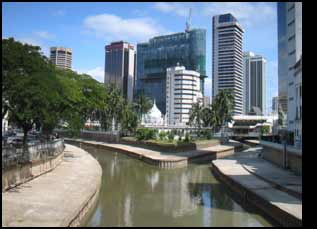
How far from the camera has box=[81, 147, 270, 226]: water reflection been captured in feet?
72.8

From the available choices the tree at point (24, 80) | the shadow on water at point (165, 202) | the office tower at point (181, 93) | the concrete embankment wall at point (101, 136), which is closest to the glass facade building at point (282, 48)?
the concrete embankment wall at point (101, 136)

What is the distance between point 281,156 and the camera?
42.5m

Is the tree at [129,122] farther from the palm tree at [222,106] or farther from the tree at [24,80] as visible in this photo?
the tree at [24,80]

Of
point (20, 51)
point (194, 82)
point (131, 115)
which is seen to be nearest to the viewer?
point (20, 51)

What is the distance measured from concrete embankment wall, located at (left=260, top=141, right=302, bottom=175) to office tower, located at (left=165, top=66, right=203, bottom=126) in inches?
4702

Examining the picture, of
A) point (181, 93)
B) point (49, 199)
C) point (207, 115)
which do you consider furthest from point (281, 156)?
point (181, 93)

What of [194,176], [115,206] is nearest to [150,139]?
[194,176]

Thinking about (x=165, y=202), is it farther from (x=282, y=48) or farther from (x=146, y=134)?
(x=282, y=48)

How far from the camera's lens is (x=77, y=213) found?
1994 cm

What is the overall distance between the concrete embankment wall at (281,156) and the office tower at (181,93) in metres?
119

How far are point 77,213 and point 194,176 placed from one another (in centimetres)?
2446
